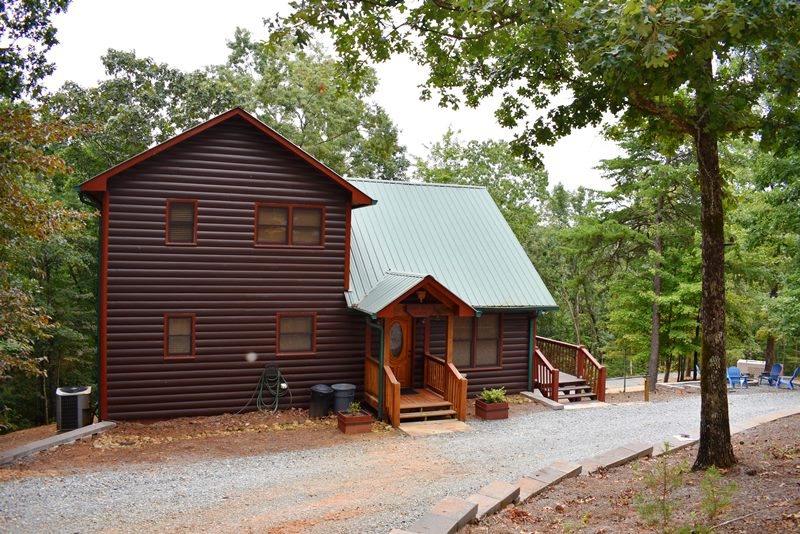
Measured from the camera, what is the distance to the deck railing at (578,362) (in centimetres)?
1650

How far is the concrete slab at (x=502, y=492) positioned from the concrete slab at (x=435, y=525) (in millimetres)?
1105

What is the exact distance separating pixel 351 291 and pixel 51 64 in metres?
7.75

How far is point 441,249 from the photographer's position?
1675 cm

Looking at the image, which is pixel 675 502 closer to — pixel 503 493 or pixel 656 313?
pixel 503 493

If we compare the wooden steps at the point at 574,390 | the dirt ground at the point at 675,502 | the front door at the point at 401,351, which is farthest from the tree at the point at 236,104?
the dirt ground at the point at 675,502

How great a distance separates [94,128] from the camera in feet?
35.7

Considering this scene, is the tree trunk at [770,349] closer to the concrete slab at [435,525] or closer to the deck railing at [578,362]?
the deck railing at [578,362]

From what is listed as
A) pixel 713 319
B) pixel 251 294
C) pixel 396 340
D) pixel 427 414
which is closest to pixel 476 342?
pixel 396 340

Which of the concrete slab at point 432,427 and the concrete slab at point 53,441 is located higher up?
the concrete slab at point 53,441

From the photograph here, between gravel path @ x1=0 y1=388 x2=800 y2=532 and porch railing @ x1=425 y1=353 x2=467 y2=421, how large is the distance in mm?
684

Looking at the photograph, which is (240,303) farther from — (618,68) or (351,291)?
(618,68)

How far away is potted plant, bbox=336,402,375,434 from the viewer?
485 inches

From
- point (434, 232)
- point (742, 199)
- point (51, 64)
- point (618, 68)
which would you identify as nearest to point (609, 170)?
point (742, 199)

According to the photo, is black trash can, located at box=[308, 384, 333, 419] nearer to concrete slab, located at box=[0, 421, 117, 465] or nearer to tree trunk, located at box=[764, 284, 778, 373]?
concrete slab, located at box=[0, 421, 117, 465]
